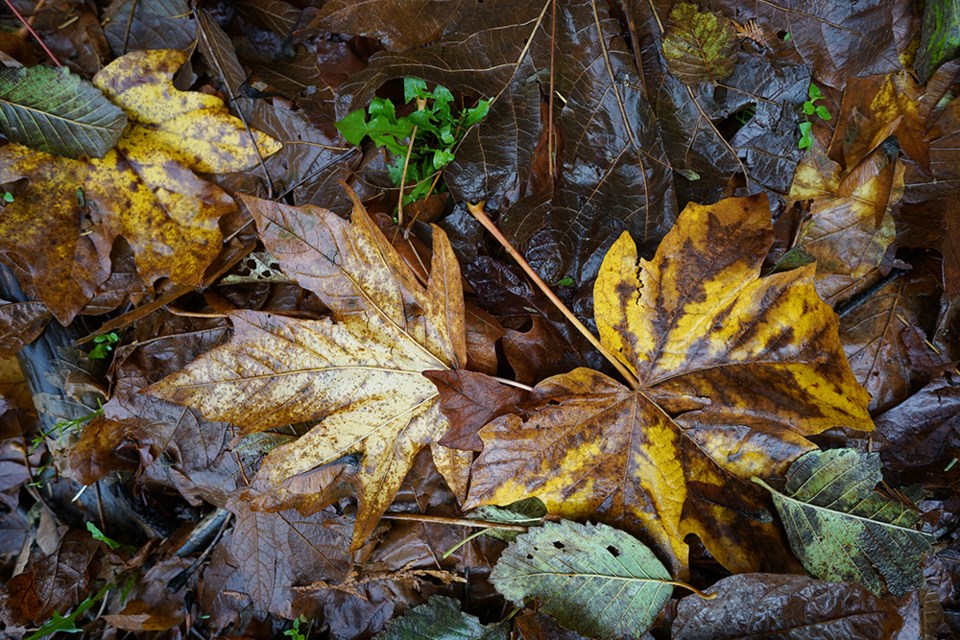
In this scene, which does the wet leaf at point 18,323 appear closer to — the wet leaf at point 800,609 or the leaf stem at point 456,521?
the leaf stem at point 456,521

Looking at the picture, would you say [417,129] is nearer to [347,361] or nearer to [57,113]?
[347,361]

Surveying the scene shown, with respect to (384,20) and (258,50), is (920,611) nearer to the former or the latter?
(384,20)

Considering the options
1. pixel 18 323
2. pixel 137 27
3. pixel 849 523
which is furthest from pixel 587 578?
pixel 137 27

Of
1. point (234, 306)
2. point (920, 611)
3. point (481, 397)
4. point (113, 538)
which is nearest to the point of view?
point (481, 397)

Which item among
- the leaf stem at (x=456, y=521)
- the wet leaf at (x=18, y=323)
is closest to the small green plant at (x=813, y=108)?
the leaf stem at (x=456, y=521)

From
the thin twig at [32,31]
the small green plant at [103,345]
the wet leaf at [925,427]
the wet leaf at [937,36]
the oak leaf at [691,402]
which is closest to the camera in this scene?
the oak leaf at [691,402]

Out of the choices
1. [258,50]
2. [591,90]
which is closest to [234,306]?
[258,50]
